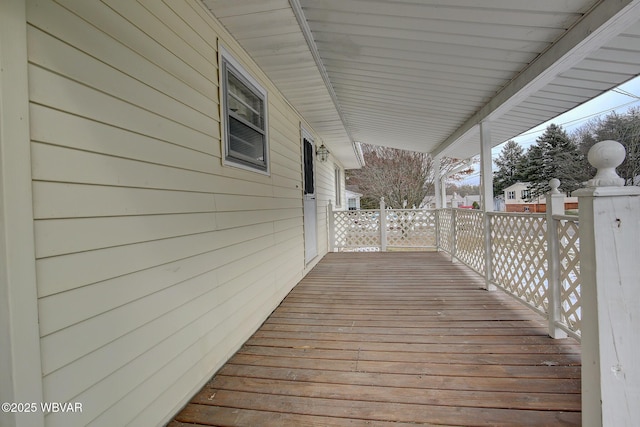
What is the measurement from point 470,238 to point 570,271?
93.1 inches

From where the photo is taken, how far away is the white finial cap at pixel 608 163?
47.5 inches

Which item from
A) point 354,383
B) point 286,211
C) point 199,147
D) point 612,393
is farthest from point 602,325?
point 286,211

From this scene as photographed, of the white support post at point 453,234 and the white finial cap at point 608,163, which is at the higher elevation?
the white finial cap at point 608,163

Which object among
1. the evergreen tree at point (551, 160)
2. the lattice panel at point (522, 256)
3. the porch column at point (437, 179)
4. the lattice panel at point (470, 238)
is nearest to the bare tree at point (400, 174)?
the porch column at point (437, 179)

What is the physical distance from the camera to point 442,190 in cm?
776

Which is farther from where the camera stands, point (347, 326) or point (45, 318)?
point (347, 326)

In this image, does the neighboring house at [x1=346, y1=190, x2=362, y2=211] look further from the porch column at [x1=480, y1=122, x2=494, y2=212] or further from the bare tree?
the porch column at [x1=480, y1=122, x2=494, y2=212]

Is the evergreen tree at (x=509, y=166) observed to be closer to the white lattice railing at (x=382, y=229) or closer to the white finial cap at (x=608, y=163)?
the white lattice railing at (x=382, y=229)

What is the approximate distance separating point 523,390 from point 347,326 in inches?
54.6

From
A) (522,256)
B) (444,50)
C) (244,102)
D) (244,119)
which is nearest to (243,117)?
(244,119)

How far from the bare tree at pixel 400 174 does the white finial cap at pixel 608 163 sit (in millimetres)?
12081

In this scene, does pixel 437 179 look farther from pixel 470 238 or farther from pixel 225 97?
pixel 225 97

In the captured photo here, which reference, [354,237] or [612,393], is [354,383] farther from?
[354,237]

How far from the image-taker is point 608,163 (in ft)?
4.06
